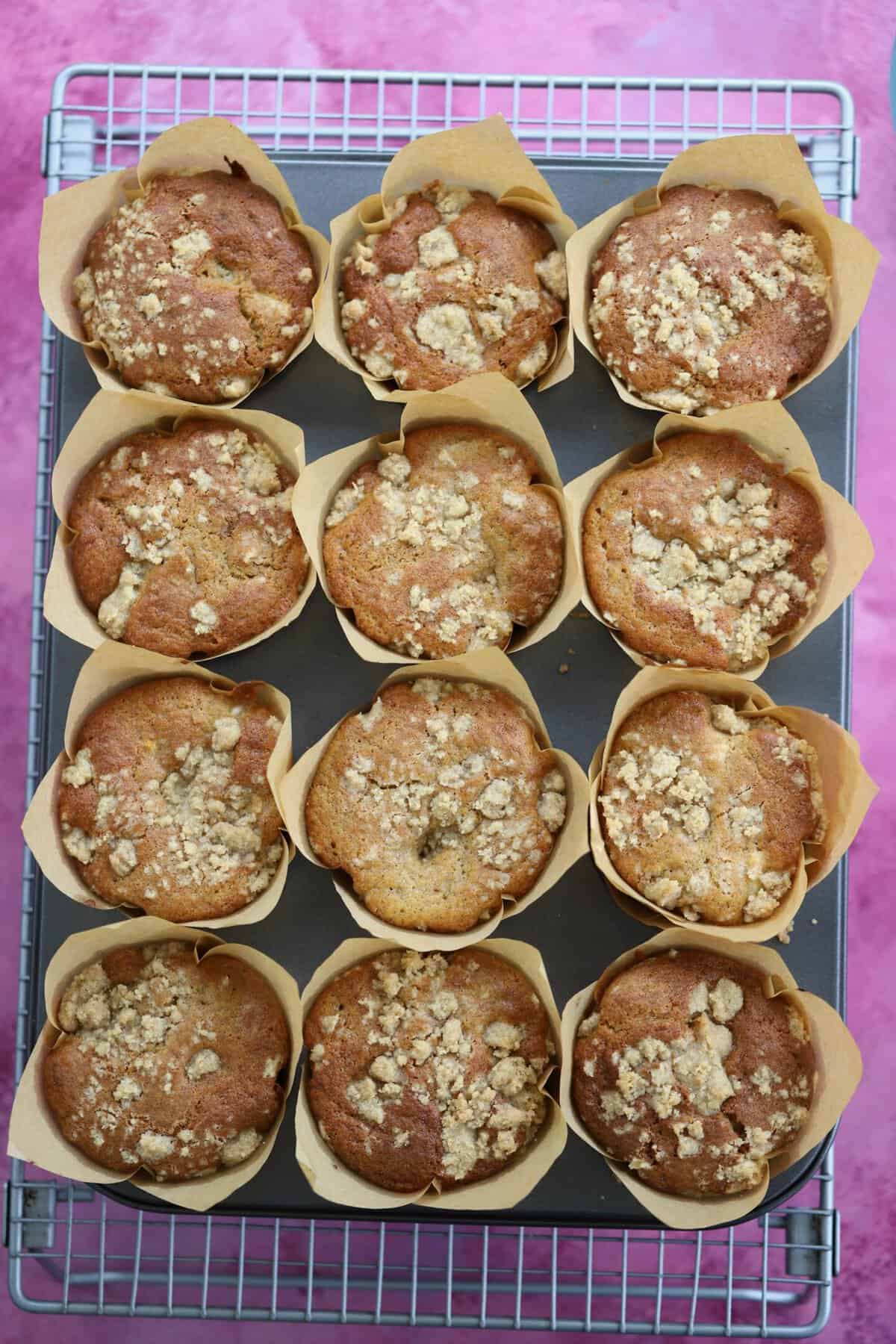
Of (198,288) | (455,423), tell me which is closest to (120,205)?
(198,288)

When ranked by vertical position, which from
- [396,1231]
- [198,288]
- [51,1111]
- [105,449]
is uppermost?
[198,288]

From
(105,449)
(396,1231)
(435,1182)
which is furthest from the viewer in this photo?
(396,1231)

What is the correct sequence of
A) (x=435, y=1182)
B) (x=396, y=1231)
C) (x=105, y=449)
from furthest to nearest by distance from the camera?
(x=396, y=1231), (x=105, y=449), (x=435, y=1182)

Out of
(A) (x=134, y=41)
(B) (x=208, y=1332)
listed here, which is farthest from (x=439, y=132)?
(B) (x=208, y=1332)

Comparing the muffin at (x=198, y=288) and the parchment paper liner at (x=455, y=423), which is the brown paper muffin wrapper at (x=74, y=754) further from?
the muffin at (x=198, y=288)

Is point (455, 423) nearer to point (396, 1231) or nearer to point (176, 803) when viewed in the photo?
point (176, 803)

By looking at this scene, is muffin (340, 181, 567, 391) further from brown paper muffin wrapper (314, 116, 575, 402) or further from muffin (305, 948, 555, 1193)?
muffin (305, 948, 555, 1193)

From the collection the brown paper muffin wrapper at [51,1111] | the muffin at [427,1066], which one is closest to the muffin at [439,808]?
the muffin at [427,1066]

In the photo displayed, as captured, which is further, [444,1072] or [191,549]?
[191,549]
